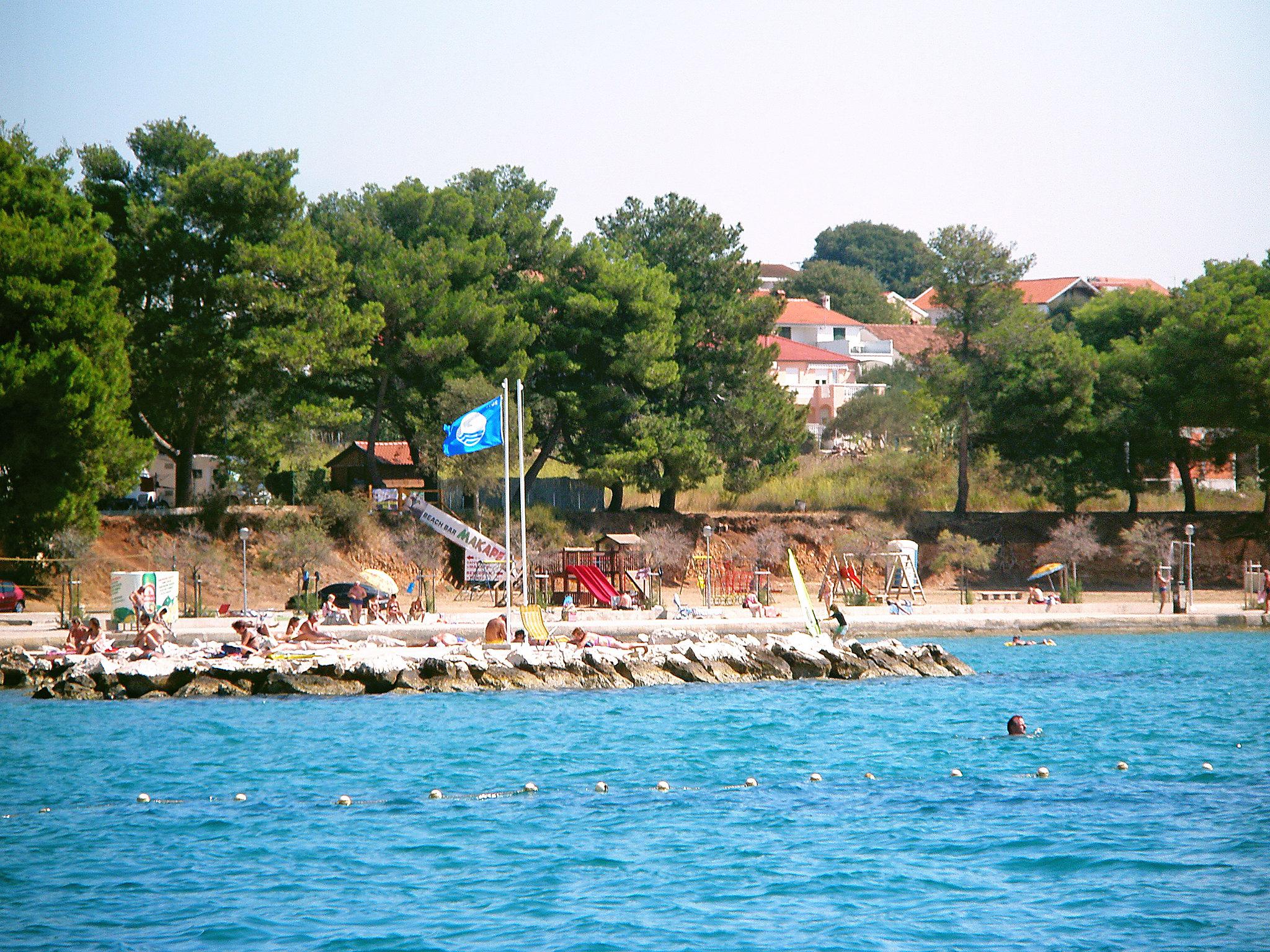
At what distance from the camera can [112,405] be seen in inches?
1415

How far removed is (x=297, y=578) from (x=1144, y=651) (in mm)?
24649

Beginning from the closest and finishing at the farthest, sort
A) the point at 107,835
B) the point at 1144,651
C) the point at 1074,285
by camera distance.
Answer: the point at 107,835
the point at 1144,651
the point at 1074,285

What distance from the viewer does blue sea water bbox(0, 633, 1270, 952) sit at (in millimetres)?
11586

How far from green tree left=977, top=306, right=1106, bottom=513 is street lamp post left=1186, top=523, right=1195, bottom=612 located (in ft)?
12.5

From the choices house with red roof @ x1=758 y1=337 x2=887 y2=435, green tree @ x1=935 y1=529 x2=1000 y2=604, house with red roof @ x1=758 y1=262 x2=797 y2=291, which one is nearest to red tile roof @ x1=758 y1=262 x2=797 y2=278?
house with red roof @ x1=758 y1=262 x2=797 y2=291

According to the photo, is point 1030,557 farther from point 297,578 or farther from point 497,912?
point 497,912

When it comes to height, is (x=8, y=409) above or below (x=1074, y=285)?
below

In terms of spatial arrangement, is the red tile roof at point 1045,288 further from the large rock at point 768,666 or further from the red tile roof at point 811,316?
the large rock at point 768,666

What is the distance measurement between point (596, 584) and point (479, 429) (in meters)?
12.3

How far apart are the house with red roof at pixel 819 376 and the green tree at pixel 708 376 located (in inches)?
918

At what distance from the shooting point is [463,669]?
26.4 metres

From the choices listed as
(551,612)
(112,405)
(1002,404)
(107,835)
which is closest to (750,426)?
(1002,404)

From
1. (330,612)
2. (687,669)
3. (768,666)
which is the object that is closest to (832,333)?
(330,612)

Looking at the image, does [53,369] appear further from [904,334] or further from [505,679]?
[904,334]
